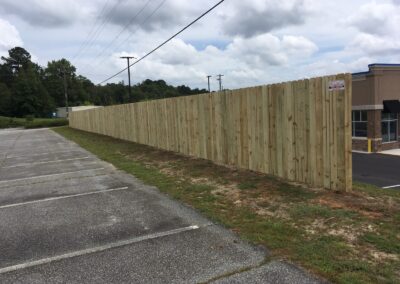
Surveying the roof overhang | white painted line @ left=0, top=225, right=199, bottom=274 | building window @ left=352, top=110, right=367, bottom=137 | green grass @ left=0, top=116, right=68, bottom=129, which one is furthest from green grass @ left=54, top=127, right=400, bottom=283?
green grass @ left=0, top=116, right=68, bottom=129

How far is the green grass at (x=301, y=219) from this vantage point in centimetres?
370

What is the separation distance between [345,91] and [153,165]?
21.0 ft

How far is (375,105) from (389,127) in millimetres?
3053

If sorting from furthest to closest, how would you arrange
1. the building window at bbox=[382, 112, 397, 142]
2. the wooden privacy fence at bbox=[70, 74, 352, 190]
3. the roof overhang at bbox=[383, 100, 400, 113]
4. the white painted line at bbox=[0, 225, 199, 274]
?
the building window at bbox=[382, 112, 397, 142] → the roof overhang at bbox=[383, 100, 400, 113] → the wooden privacy fence at bbox=[70, 74, 352, 190] → the white painted line at bbox=[0, 225, 199, 274]

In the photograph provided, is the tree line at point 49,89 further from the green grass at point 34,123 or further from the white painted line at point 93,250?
the white painted line at point 93,250

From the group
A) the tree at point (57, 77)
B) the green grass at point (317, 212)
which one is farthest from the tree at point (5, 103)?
the green grass at point (317, 212)

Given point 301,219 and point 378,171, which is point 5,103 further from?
point 301,219

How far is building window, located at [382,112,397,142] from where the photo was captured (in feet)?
96.4

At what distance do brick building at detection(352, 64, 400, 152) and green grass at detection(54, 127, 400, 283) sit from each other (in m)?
22.6

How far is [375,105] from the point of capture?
2788 cm

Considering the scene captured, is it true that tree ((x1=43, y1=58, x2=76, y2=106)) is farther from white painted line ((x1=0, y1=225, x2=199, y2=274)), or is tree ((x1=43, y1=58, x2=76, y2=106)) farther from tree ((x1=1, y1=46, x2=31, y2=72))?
white painted line ((x1=0, y1=225, x2=199, y2=274))

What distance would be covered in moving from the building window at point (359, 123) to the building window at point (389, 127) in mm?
1549

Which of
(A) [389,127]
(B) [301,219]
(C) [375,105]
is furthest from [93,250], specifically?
(A) [389,127]

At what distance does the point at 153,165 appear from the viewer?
11227mm
